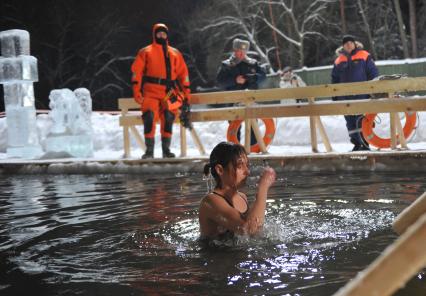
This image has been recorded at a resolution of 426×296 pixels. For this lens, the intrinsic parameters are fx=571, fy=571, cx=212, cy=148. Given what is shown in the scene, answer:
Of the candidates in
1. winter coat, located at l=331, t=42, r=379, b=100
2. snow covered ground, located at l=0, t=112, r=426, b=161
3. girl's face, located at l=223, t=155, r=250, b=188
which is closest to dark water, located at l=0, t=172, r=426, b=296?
girl's face, located at l=223, t=155, r=250, b=188

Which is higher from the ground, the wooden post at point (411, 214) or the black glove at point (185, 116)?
the black glove at point (185, 116)

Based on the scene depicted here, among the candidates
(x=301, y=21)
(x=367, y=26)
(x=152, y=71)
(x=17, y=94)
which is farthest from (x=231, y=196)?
(x=301, y=21)

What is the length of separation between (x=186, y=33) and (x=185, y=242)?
33.1m

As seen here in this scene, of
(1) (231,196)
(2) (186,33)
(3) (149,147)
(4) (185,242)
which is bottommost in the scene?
(4) (185,242)

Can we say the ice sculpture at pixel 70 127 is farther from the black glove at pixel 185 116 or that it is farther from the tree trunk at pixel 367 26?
the tree trunk at pixel 367 26

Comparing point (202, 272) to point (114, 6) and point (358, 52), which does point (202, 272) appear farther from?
point (114, 6)

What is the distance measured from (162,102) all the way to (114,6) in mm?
29045

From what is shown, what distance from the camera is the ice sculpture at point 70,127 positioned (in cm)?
1270

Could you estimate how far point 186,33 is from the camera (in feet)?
119

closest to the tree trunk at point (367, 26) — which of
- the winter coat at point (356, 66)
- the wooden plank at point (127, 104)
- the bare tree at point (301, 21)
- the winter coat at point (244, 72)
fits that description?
the bare tree at point (301, 21)

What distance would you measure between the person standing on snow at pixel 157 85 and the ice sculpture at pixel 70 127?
3.21 m

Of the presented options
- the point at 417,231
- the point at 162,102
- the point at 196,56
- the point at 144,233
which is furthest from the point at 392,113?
the point at 196,56

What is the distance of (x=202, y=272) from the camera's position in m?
3.43

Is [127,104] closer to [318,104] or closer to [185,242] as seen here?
[318,104]
